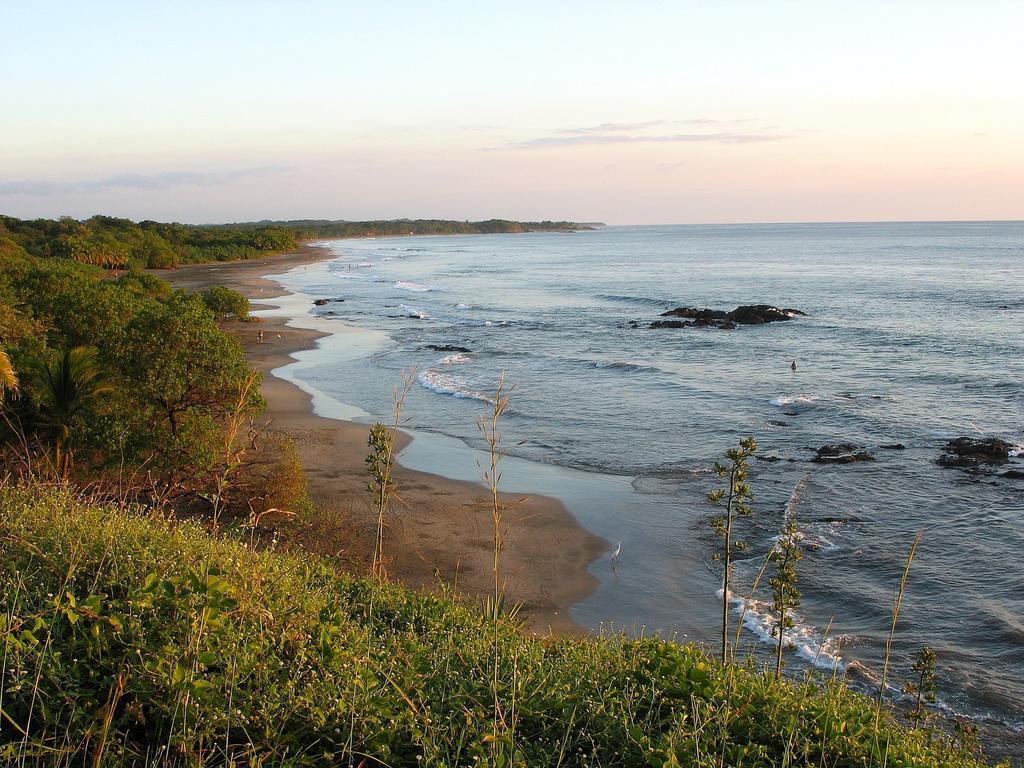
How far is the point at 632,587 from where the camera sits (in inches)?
511

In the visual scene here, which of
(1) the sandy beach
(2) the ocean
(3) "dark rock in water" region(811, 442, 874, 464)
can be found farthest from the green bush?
(3) "dark rock in water" region(811, 442, 874, 464)

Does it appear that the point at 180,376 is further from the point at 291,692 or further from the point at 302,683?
the point at 291,692

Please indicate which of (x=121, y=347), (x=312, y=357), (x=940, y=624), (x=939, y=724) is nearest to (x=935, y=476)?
(x=940, y=624)

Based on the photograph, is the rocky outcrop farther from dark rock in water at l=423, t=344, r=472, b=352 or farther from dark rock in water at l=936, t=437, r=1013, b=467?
dark rock in water at l=936, t=437, r=1013, b=467

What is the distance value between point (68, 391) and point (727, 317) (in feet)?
130

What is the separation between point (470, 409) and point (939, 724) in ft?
57.6

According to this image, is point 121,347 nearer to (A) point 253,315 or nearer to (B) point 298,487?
(B) point 298,487

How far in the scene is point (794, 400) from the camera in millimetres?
26641

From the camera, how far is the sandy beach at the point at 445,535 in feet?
41.5

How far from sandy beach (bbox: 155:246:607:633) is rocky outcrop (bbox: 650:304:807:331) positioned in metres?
27.7

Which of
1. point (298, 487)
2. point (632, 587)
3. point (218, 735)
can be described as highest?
point (218, 735)

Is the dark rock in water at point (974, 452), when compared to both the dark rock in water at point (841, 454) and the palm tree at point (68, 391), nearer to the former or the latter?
the dark rock in water at point (841, 454)

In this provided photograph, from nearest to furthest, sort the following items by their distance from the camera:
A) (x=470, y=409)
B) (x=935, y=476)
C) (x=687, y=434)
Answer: (x=935, y=476) → (x=687, y=434) → (x=470, y=409)

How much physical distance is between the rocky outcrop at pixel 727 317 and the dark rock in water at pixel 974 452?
949 inches
